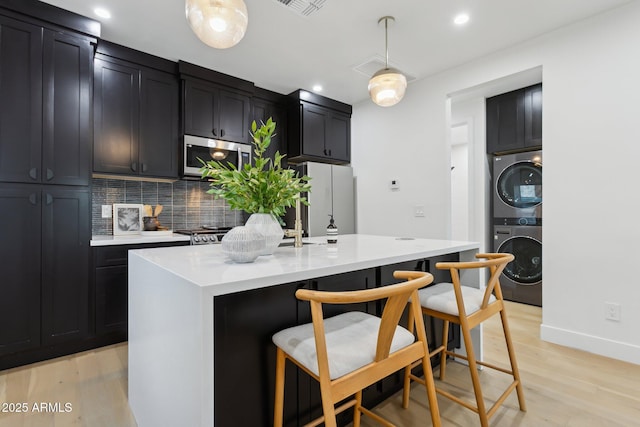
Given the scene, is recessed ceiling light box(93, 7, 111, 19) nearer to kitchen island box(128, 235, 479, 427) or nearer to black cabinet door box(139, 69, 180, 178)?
black cabinet door box(139, 69, 180, 178)

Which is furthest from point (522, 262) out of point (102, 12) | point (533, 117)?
point (102, 12)

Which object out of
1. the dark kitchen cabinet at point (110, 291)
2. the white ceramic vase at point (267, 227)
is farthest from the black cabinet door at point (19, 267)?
the white ceramic vase at point (267, 227)

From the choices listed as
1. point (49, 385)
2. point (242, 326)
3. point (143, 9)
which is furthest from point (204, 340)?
point (143, 9)

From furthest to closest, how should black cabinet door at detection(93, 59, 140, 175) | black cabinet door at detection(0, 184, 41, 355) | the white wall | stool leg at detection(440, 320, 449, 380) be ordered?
black cabinet door at detection(93, 59, 140, 175), the white wall, black cabinet door at detection(0, 184, 41, 355), stool leg at detection(440, 320, 449, 380)

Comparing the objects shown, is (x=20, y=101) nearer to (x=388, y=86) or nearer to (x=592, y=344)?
(x=388, y=86)

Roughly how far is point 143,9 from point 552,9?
3.12 m

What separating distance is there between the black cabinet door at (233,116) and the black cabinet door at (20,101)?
4.98 feet

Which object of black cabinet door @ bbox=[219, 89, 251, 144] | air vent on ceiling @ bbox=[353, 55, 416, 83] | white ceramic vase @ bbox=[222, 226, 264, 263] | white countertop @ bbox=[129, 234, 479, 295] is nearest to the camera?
white countertop @ bbox=[129, 234, 479, 295]

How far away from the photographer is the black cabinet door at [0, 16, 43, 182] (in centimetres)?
221

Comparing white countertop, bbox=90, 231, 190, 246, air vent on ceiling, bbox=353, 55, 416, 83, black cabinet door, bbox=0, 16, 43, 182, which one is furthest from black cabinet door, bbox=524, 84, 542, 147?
black cabinet door, bbox=0, 16, 43, 182

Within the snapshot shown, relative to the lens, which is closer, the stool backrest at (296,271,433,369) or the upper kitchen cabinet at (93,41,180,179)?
the stool backrest at (296,271,433,369)

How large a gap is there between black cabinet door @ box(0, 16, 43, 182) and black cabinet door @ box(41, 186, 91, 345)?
0.23 metres

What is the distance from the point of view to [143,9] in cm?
237

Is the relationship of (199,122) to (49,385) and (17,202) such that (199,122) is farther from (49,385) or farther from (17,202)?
(49,385)
